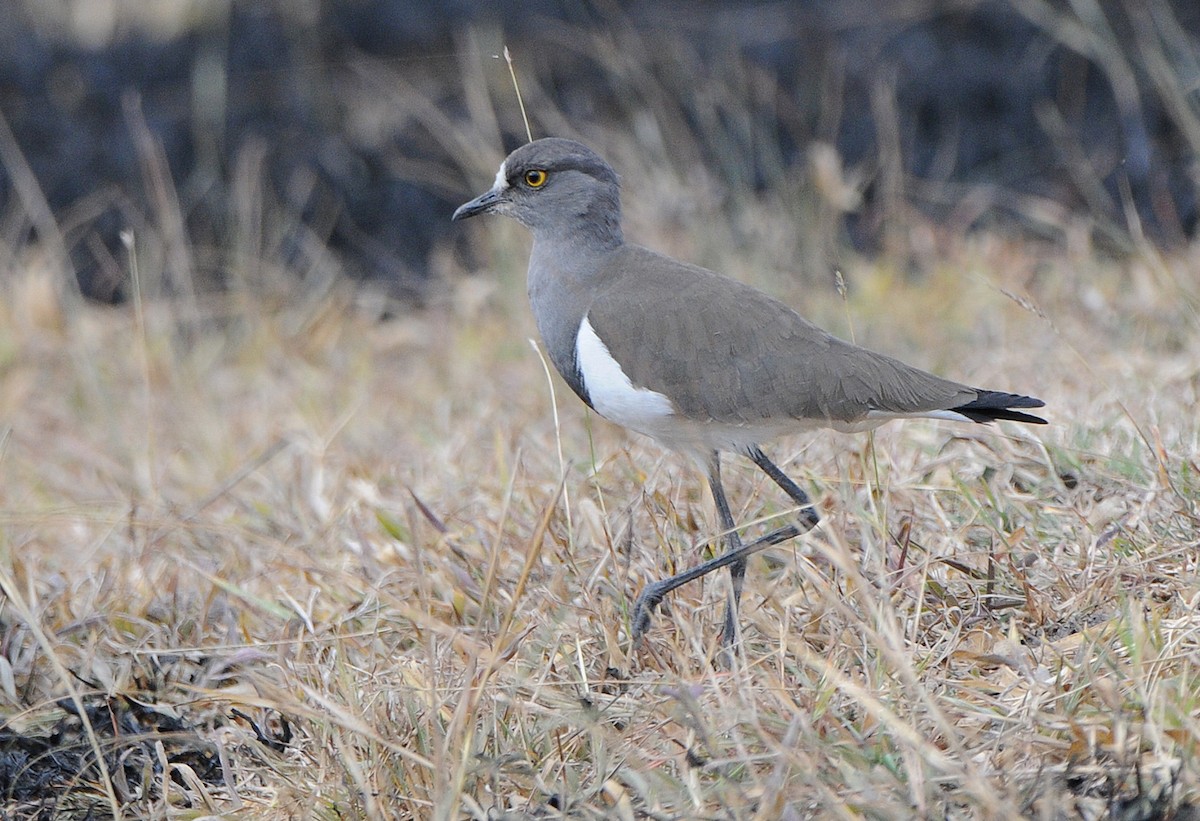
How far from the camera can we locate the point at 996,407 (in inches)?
108

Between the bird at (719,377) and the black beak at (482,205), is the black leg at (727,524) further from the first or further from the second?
the black beak at (482,205)

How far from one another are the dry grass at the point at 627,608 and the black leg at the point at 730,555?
5cm

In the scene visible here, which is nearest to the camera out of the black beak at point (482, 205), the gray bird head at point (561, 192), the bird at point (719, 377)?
the bird at point (719, 377)

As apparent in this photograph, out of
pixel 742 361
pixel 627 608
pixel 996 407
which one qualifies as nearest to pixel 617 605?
pixel 627 608

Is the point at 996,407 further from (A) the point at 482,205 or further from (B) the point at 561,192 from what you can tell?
(A) the point at 482,205

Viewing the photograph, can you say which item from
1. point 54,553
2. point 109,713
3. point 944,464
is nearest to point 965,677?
point 944,464

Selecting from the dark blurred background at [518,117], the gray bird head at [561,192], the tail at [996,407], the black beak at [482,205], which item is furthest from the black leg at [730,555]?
the dark blurred background at [518,117]

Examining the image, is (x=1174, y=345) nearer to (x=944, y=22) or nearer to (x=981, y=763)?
(x=981, y=763)

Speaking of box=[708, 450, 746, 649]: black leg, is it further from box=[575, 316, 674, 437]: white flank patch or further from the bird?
box=[575, 316, 674, 437]: white flank patch

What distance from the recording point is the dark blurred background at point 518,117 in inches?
241

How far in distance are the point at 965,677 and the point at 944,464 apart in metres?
0.85

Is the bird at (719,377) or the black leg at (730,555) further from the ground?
the bird at (719,377)

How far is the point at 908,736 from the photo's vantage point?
2031 mm

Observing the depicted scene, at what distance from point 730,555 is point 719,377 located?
1.19ft
